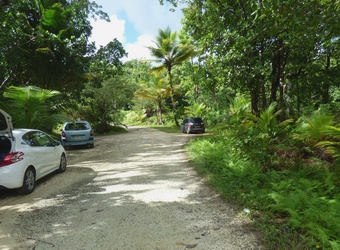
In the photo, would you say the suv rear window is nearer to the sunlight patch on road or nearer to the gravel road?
the gravel road

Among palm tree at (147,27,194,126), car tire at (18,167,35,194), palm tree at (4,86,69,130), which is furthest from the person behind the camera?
palm tree at (147,27,194,126)

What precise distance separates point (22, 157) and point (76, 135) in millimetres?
7197

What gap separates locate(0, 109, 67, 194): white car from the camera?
5.00 m

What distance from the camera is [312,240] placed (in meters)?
Result: 3.08

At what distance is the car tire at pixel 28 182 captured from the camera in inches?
210

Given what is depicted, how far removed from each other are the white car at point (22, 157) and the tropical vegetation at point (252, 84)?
2876 mm

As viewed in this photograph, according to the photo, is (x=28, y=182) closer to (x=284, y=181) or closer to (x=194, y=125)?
(x=284, y=181)

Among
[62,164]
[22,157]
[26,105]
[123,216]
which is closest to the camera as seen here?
→ [123,216]

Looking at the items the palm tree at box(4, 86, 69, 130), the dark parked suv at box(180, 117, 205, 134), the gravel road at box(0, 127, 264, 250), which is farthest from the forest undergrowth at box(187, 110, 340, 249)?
the dark parked suv at box(180, 117, 205, 134)

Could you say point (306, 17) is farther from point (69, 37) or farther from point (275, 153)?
point (69, 37)

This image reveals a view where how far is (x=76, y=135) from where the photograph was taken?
40.3ft

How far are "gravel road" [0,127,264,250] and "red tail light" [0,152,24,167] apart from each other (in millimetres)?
823

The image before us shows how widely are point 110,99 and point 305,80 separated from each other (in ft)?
51.4

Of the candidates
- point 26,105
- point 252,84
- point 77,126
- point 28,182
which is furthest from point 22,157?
point 252,84
